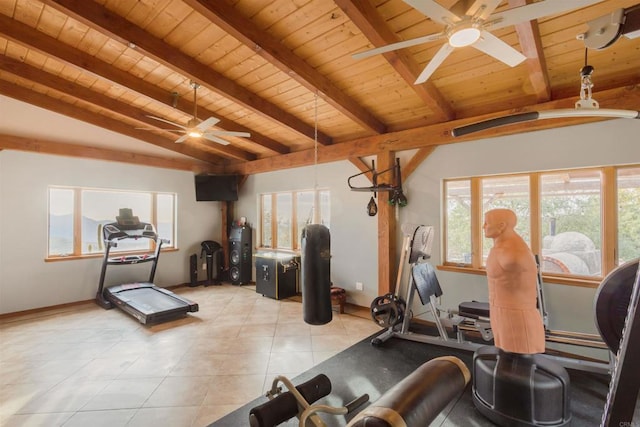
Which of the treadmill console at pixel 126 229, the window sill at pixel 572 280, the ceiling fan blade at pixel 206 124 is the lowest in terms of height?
the window sill at pixel 572 280

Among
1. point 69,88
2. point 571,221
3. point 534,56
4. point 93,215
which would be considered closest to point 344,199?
point 571,221

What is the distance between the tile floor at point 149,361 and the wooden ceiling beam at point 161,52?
2.99 meters

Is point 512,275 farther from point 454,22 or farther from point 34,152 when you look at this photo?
point 34,152

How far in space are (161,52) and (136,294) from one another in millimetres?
3867

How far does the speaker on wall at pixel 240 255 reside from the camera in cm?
659

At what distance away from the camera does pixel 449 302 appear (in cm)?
402

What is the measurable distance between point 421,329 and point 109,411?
350 centimetres

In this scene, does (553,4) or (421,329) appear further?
(421,329)

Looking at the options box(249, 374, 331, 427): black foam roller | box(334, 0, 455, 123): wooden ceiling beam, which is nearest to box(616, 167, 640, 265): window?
box(334, 0, 455, 123): wooden ceiling beam

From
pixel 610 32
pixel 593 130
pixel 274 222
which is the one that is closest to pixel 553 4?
pixel 610 32

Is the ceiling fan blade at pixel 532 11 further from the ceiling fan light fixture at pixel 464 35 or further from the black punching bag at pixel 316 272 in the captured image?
the black punching bag at pixel 316 272

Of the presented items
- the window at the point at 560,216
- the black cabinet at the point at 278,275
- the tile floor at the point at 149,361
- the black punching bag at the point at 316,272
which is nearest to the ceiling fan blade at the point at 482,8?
the black punching bag at the point at 316,272

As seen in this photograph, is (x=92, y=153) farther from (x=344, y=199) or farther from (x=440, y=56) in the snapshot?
(x=440, y=56)

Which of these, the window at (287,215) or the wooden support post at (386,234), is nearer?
the wooden support post at (386,234)
